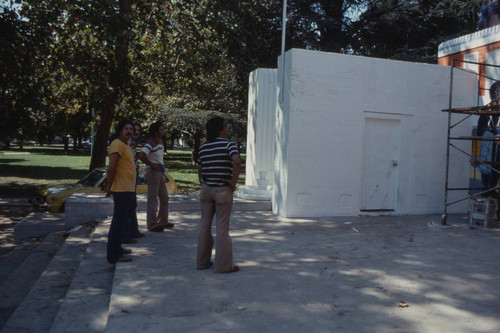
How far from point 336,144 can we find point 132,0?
868cm

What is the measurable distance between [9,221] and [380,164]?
9.52 metres

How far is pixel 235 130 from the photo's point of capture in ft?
85.4

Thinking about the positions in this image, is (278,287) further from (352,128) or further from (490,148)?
(490,148)

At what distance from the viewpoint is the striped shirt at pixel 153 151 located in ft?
22.9

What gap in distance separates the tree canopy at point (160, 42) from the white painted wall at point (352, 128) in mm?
5512

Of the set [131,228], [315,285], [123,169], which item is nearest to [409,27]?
[131,228]

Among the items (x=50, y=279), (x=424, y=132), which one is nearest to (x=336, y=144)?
(x=424, y=132)

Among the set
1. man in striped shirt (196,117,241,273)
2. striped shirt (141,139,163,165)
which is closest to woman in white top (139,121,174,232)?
striped shirt (141,139,163,165)

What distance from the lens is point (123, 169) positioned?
18.4ft

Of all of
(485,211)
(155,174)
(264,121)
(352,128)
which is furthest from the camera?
(264,121)

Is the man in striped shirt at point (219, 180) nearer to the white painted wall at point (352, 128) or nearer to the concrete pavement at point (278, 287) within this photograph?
the concrete pavement at point (278, 287)

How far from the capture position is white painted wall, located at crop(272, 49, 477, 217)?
9094 mm

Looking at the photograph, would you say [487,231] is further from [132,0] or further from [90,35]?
[90,35]

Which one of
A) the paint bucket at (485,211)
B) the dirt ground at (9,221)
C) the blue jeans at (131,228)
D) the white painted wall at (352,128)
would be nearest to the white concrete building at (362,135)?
the white painted wall at (352,128)
